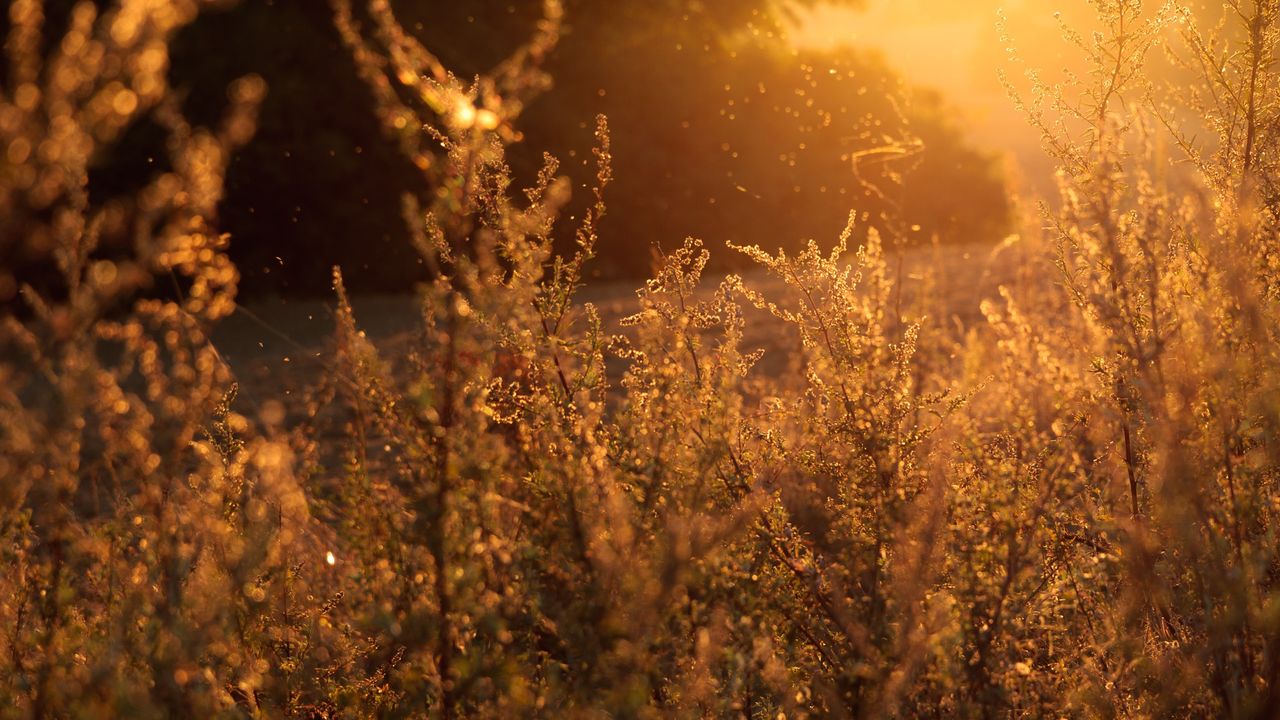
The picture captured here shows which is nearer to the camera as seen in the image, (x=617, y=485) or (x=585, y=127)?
(x=617, y=485)

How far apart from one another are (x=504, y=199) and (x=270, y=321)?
8.94m

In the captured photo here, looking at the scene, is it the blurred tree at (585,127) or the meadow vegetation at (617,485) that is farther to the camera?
the blurred tree at (585,127)

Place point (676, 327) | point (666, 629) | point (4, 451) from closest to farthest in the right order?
point (4, 451) → point (666, 629) → point (676, 327)

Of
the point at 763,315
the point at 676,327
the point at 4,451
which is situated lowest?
the point at 4,451

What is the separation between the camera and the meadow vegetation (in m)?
2.04

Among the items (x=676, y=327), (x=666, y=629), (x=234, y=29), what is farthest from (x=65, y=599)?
(x=234, y=29)

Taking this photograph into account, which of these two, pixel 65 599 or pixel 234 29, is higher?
pixel 234 29

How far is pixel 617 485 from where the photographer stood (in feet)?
8.80

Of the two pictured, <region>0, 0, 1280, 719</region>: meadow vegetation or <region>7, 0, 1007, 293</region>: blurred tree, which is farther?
<region>7, 0, 1007, 293</region>: blurred tree

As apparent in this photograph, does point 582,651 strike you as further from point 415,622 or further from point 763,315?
point 763,315

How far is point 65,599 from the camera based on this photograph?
2.60 meters

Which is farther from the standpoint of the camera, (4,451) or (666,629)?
(666,629)

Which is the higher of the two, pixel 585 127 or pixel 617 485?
pixel 585 127

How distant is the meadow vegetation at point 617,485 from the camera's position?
2045mm
